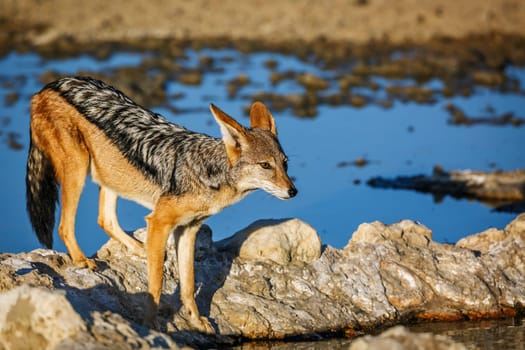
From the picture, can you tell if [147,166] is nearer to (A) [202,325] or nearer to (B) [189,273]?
(B) [189,273]

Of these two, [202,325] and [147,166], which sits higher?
[147,166]

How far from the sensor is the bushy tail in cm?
1081

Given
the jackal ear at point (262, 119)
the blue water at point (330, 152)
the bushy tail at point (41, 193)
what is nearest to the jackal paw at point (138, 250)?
the bushy tail at point (41, 193)

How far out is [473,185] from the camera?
17.5 metres

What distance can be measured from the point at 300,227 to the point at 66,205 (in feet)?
8.72

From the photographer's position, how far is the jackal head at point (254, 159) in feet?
30.7

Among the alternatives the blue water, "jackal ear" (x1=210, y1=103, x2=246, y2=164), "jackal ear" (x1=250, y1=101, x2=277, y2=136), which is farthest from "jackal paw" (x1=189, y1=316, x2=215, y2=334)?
the blue water

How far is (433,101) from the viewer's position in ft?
82.6

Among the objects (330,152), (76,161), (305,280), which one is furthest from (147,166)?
(330,152)

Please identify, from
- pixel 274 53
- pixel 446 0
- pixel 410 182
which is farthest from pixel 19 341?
pixel 446 0

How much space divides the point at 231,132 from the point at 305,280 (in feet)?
7.59

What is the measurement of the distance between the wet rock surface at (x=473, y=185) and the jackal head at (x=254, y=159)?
321 inches

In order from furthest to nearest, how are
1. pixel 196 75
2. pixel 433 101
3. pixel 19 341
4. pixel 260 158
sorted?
pixel 196 75
pixel 433 101
pixel 260 158
pixel 19 341

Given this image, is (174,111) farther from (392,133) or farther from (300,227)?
(300,227)
